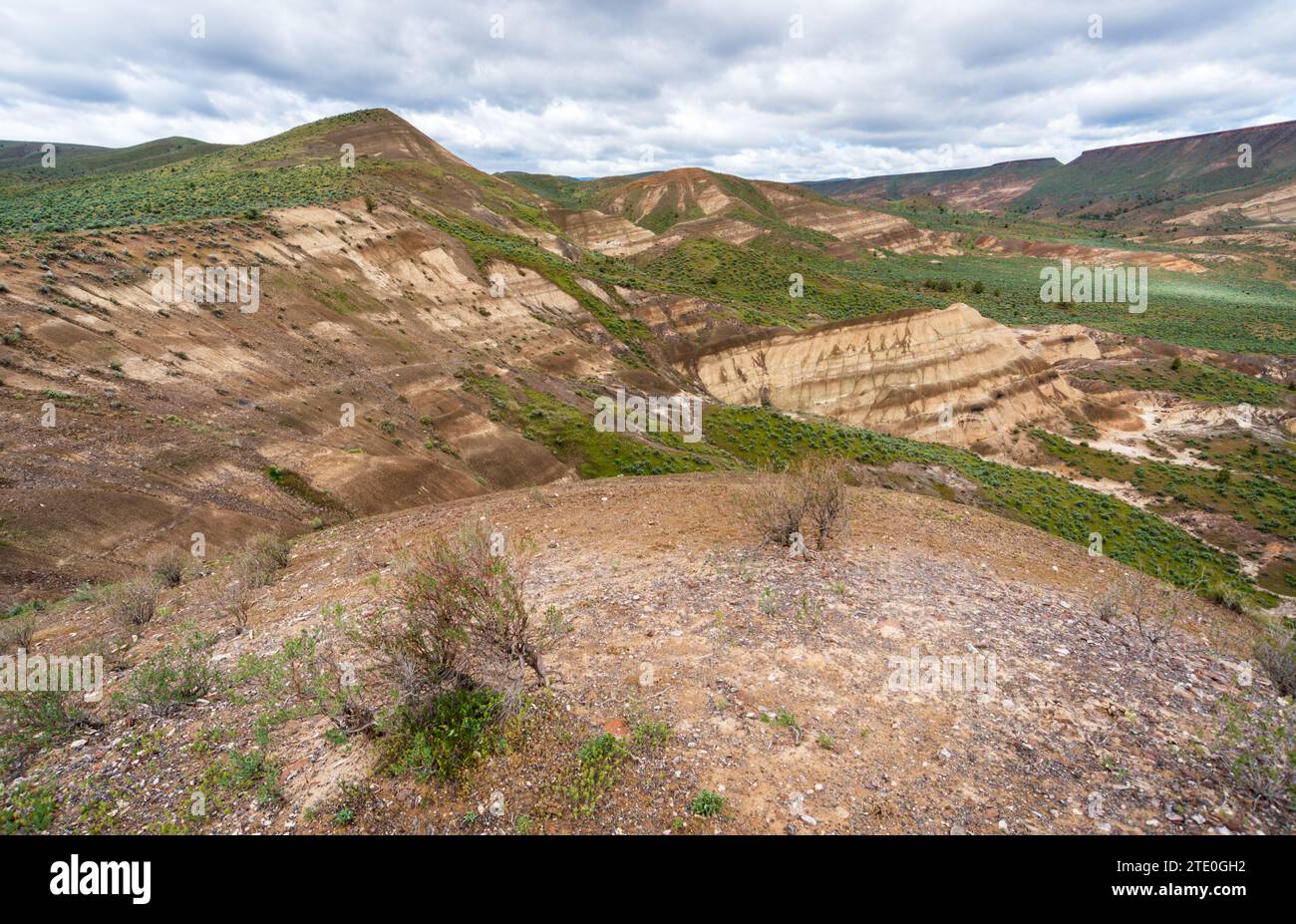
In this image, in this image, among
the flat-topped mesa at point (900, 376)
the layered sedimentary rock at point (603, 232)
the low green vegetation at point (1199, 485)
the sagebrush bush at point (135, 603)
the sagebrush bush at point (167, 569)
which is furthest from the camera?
the layered sedimentary rock at point (603, 232)

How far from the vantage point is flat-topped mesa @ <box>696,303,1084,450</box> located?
43219 mm

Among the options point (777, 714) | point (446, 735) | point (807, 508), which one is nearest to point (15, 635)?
point (446, 735)

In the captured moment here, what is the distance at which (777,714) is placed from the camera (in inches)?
243

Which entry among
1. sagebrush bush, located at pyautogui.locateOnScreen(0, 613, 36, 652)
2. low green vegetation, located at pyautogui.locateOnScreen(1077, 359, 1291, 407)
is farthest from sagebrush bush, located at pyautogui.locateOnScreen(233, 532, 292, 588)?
low green vegetation, located at pyautogui.locateOnScreen(1077, 359, 1291, 407)

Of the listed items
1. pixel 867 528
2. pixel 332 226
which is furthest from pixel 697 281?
pixel 867 528

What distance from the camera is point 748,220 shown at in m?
100

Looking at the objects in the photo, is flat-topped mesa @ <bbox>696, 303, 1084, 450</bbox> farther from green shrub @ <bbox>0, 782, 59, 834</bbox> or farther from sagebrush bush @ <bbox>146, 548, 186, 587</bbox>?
green shrub @ <bbox>0, 782, 59, 834</bbox>

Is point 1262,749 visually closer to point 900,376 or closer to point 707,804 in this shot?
point 707,804

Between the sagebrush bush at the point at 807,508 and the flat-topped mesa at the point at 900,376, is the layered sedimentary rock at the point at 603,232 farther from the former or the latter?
the sagebrush bush at the point at 807,508

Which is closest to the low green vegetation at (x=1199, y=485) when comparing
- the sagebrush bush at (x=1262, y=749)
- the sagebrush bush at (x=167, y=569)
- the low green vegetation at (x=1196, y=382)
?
the low green vegetation at (x=1196, y=382)

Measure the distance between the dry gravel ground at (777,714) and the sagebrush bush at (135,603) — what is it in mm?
350

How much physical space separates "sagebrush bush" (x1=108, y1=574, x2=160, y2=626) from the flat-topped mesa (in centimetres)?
3870

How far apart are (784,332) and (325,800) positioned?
46334mm

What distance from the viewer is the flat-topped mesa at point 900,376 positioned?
43.2 m
